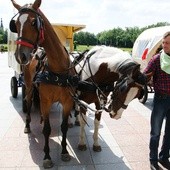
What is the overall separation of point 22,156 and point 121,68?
2289 mm

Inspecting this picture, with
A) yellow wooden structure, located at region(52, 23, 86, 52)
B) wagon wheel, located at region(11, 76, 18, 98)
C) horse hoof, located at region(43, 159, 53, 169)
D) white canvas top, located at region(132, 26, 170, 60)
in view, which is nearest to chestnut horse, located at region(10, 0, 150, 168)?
horse hoof, located at region(43, 159, 53, 169)

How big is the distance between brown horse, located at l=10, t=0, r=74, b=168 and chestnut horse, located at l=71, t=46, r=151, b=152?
320mm

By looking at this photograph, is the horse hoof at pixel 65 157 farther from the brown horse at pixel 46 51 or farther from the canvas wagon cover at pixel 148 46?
the canvas wagon cover at pixel 148 46

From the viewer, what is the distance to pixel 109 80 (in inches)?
179

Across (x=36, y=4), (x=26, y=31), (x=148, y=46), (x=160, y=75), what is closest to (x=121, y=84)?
(x=160, y=75)

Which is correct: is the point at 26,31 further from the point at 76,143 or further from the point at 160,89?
the point at 76,143

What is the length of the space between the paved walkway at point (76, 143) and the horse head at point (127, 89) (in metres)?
1.19

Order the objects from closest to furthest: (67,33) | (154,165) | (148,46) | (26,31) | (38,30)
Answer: (26,31)
(38,30)
(154,165)
(148,46)
(67,33)

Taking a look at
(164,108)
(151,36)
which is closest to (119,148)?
(164,108)

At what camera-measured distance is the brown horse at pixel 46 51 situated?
135 inches

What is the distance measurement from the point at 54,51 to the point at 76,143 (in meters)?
2.07

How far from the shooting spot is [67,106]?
4691mm

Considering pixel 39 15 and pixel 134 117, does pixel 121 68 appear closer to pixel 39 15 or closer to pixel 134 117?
pixel 39 15

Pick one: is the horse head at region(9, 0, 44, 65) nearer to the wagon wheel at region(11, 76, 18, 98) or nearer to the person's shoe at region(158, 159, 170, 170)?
the person's shoe at region(158, 159, 170, 170)
